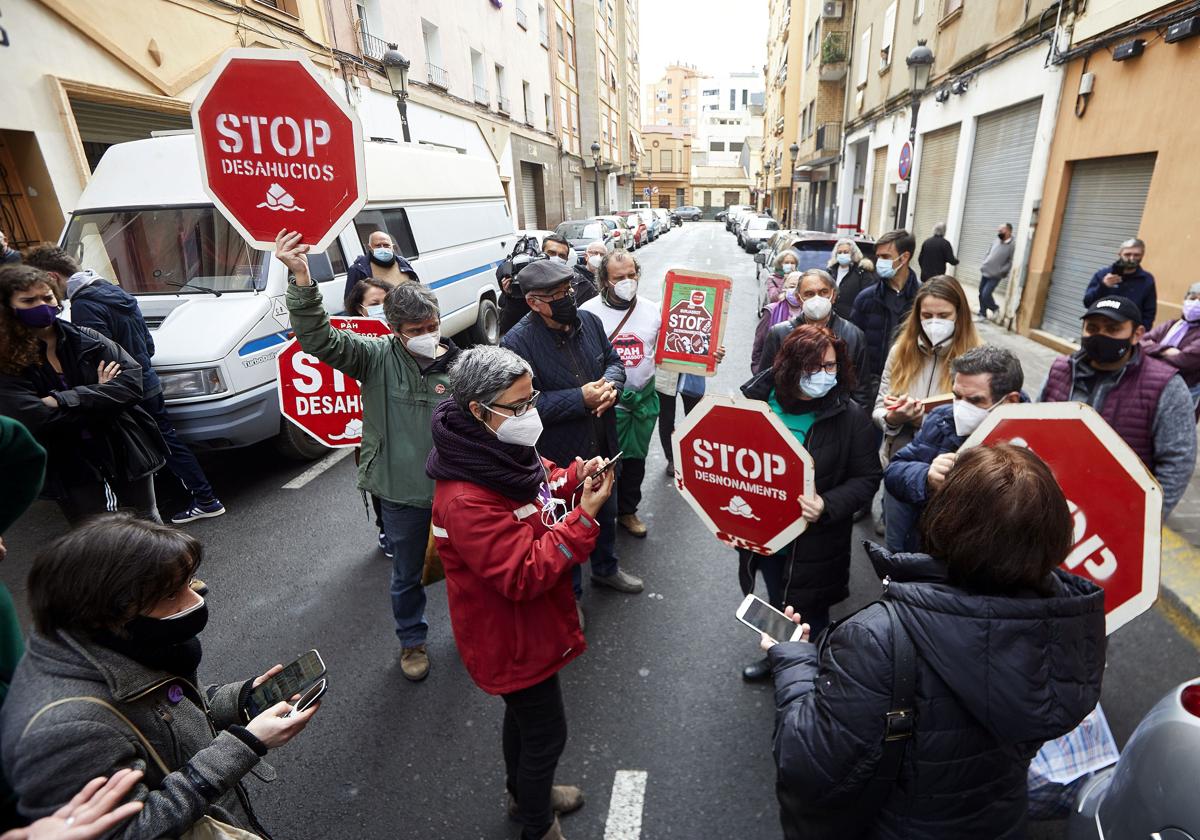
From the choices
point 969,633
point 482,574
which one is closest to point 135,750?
point 482,574

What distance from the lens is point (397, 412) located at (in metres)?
3.04

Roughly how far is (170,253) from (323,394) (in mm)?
2478

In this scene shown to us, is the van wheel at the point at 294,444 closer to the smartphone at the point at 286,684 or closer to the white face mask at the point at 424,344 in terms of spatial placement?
the white face mask at the point at 424,344

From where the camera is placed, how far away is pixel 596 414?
3.30 metres

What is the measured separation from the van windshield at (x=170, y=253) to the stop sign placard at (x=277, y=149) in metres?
2.86

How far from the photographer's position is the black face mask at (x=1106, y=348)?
2715mm

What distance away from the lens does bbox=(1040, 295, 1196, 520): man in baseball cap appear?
267cm

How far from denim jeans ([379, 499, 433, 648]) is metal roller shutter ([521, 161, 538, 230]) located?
88.4ft

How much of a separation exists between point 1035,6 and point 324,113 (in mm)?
12336

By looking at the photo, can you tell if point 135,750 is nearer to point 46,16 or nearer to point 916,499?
point 916,499

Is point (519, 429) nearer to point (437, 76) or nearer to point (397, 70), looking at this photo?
point (397, 70)

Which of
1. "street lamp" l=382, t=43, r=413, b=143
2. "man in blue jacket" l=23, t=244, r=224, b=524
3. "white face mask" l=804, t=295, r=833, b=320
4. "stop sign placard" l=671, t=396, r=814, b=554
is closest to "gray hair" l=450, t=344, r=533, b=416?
"stop sign placard" l=671, t=396, r=814, b=554

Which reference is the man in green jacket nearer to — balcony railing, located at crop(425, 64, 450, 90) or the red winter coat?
the red winter coat

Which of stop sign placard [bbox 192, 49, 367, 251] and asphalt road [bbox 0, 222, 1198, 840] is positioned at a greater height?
stop sign placard [bbox 192, 49, 367, 251]
